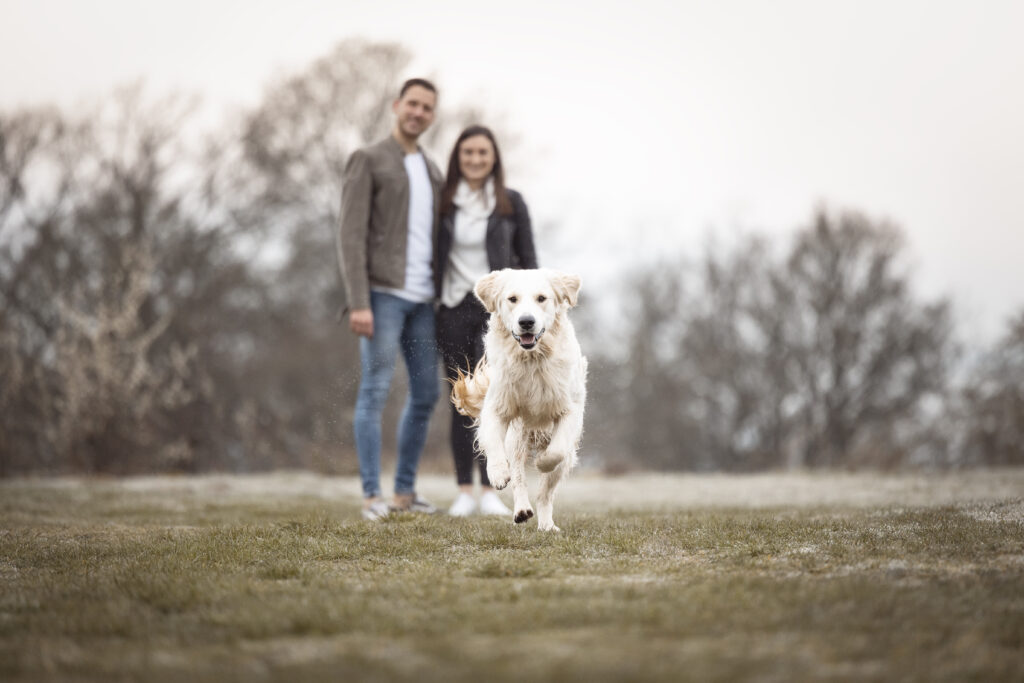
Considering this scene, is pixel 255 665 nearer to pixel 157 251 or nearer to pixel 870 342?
pixel 157 251

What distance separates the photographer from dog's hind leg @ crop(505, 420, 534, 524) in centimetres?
486

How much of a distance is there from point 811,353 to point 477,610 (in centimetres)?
2235

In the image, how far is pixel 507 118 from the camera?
→ 19984mm

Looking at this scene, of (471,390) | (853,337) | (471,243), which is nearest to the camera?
(471,390)

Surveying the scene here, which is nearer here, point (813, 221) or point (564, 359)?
point (564, 359)

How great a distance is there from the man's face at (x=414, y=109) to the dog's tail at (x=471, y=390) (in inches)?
64.6

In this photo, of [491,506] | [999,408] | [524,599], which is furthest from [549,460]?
[999,408]

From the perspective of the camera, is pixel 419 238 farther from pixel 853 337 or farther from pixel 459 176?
pixel 853 337

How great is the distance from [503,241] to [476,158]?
1.82 ft

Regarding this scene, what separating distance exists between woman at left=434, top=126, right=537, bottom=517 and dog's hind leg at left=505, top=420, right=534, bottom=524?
105 cm

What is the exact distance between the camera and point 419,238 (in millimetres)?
6301

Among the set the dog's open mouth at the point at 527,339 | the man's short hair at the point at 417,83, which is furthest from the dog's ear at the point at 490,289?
the man's short hair at the point at 417,83

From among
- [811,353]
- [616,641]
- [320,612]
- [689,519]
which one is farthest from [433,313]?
[811,353]

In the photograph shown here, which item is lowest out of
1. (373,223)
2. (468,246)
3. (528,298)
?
(528,298)
